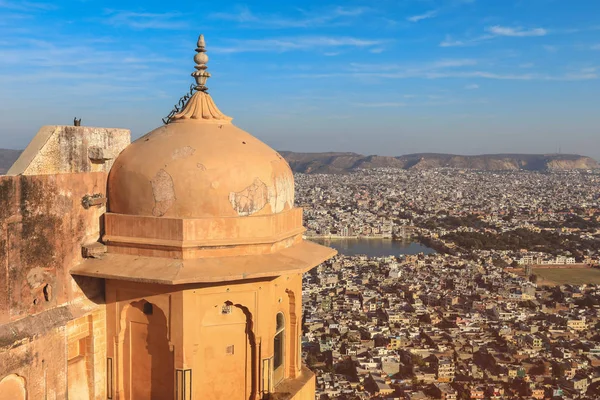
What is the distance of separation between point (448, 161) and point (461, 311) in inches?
6278

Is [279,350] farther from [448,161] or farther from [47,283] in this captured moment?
[448,161]

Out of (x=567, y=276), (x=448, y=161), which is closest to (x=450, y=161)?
(x=448, y=161)

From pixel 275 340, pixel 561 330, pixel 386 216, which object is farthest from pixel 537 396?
pixel 386 216

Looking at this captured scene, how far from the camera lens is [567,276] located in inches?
1657

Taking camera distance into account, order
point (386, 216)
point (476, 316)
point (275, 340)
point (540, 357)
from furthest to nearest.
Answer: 1. point (386, 216)
2. point (476, 316)
3. point (540, 357)
4. point (275, 340)

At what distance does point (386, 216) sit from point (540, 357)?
48.6 meters

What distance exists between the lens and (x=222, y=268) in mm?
3271

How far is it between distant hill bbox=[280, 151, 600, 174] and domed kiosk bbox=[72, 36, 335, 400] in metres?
161

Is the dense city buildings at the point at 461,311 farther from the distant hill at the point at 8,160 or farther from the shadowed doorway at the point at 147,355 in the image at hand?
the shadowed doorway at the point at 147,355

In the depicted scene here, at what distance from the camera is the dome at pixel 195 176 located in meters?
3.36

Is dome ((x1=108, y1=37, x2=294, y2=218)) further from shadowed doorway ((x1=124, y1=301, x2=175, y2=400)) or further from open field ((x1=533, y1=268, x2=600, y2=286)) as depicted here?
open field ((x1=533, y1=268, x2=600, y2=286))

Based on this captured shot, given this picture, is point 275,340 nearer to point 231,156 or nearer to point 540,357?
point 231,156

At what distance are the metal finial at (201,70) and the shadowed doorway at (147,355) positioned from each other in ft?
4.67

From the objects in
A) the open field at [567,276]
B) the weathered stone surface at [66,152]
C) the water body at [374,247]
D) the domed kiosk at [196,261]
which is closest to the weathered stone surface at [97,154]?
the weathered stone surface at [66,152]
